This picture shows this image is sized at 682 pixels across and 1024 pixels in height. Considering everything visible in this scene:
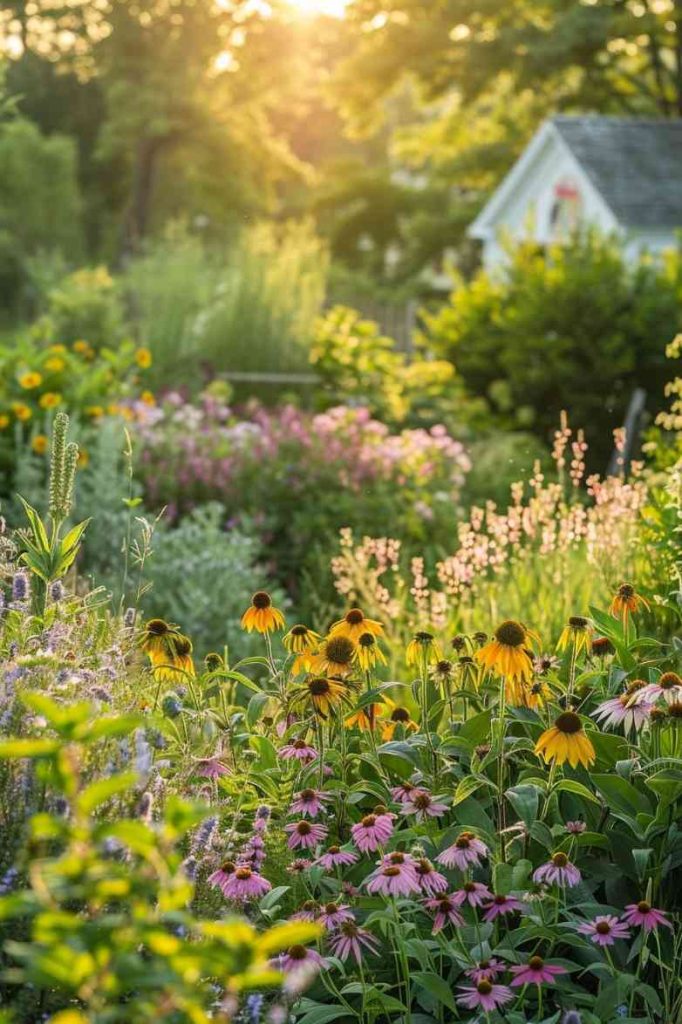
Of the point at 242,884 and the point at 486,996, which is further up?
the point at 242,884

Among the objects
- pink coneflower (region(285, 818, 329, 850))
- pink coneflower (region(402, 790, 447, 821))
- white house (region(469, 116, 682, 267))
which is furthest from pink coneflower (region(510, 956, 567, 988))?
white house (region(469, 116, 682, 267))

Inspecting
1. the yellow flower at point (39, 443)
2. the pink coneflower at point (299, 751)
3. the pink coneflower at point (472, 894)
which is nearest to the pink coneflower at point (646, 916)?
the pink coneflower at point (472, 894)

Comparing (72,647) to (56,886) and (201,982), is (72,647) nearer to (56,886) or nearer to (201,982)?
(201,982)

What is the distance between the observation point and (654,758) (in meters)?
3.32

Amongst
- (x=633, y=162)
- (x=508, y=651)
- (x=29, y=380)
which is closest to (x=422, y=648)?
(x=508, y=651)

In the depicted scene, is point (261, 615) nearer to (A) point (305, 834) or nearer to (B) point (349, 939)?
(A) point (305, 834)

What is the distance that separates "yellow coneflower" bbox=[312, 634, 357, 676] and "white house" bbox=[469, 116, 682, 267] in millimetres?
21743

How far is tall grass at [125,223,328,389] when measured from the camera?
478 inches

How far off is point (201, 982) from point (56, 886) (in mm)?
1033

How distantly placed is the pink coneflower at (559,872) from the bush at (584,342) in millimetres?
9792

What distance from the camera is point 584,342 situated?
12.6 metres

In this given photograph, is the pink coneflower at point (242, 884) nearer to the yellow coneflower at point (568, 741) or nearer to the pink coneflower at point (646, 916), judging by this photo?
the yellow coneflower at point (568, 741)

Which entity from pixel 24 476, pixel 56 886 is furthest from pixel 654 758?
pixel 24 476

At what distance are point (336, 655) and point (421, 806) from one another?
1.56 ft
